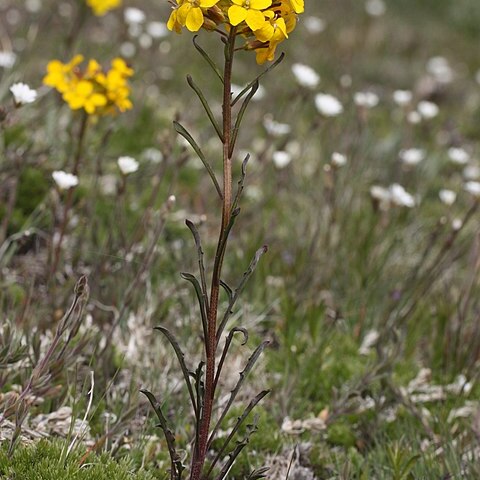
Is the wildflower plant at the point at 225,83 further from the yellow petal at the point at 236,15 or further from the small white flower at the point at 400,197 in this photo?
the small white flower at the point at 400,197

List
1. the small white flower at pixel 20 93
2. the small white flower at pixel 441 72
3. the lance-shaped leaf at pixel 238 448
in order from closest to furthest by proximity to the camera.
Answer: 1. the lance-shaped leaf at pixel 238 448
2. the small white flower at pixel 20 93
3. the small white flower at pixel 441 72

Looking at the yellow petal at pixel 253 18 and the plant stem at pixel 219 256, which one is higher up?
the yellow petal at pixel 253 18

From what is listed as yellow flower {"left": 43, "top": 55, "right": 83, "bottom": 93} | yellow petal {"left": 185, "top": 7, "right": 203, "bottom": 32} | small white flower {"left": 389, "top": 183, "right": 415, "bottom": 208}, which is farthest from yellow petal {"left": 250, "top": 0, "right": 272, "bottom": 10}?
small white flower {"left": 389, "top": 183, "right": 415, "bottom": 208}

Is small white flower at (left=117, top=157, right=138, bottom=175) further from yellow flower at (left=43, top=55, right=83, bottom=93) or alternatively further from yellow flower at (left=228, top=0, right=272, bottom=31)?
yellow flower at (left=228, top=0, right=272, bottom=31)

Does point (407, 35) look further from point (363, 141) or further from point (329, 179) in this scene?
point (329, 179)

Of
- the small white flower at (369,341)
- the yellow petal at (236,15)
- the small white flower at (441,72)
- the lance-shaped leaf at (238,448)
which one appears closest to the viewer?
the yellow petal at (236,15)

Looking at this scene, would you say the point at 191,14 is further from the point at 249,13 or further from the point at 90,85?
the point at 90,85

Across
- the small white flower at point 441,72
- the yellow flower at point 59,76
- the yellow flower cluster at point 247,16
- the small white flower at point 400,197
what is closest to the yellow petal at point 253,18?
the yellow flower cluster at point 247,16

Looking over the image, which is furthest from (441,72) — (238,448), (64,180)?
(238,448)
